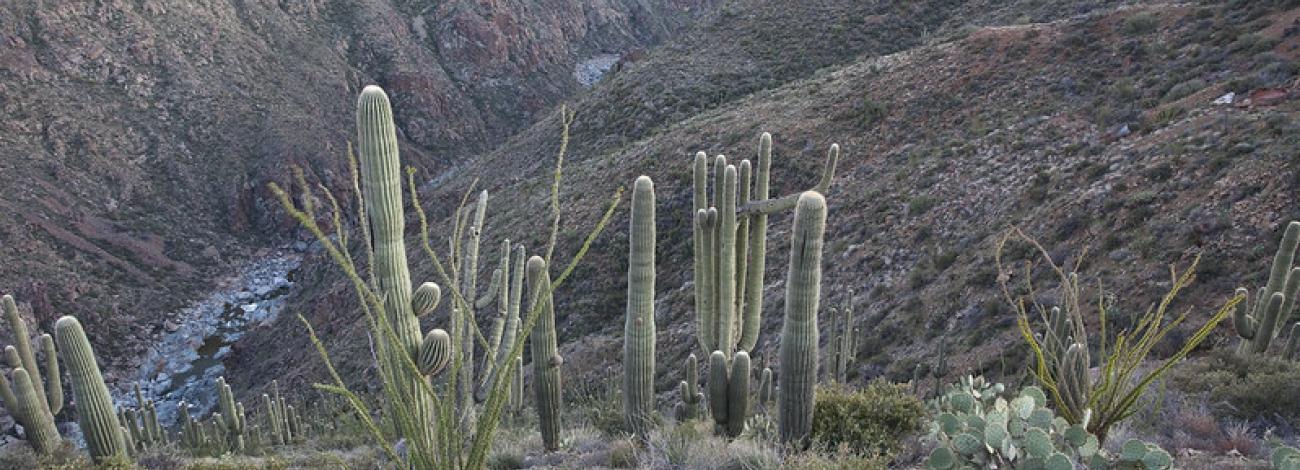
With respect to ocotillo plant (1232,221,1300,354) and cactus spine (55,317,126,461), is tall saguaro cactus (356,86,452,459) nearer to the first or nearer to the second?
cactus spine (55,317,126,461)

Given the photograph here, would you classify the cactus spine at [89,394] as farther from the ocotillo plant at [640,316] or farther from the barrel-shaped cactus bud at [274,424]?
the barrel-shaped cactus bud at [274,424]

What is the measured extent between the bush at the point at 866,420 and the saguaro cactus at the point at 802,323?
162mm

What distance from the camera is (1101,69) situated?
16.0m

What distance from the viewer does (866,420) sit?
5422 millimetres

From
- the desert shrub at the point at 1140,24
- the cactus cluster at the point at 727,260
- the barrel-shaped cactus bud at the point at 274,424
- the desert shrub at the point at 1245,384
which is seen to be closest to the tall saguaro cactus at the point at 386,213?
the cactus cluster at the point at 727,260

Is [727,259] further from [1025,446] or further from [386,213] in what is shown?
[1025,446]

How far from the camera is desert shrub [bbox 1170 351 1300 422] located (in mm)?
5676

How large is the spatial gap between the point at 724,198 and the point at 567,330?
1033cm

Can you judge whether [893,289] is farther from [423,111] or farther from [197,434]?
[423,111]

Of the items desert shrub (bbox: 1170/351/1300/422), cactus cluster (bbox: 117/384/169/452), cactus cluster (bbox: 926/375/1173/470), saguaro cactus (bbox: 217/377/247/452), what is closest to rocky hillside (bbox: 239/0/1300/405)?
desert shrub (bbox: 1170/351/1300/422)

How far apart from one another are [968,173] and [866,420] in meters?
10.2

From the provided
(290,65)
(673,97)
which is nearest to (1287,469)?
(673,97)

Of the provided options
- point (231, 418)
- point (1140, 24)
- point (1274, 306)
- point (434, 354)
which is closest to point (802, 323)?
point (434, 354)

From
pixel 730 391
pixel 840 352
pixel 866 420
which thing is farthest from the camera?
pixel 840 352
